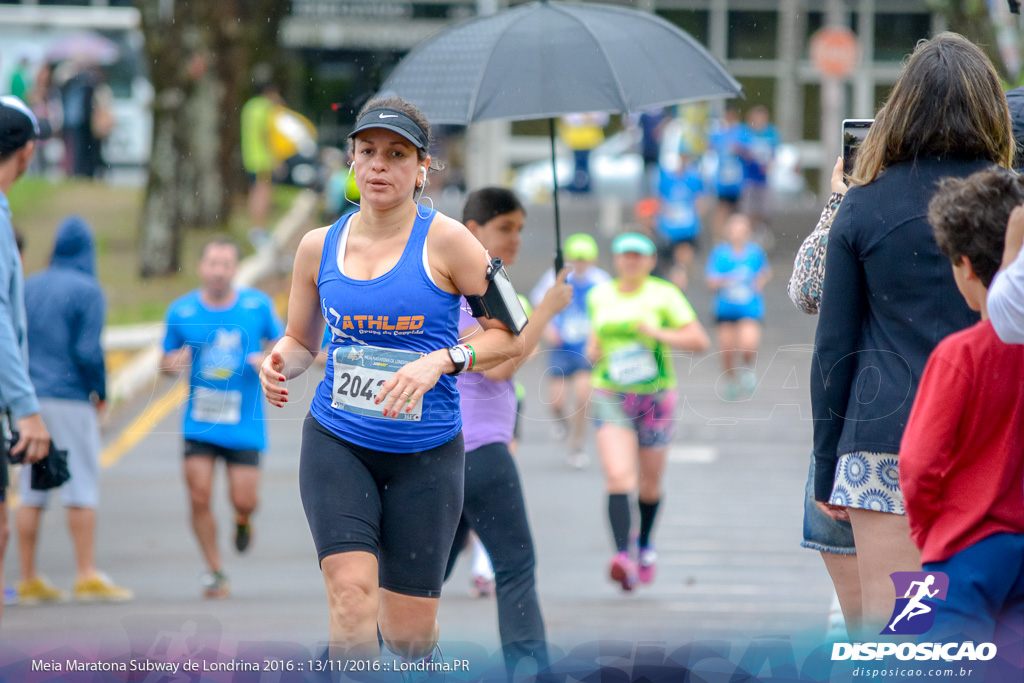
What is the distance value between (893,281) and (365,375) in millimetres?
1482

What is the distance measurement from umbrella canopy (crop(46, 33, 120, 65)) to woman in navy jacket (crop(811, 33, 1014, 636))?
989 inches

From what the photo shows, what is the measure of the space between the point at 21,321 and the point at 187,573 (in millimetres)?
3486

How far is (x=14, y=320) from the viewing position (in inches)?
179

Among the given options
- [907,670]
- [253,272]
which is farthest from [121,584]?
[253,272]

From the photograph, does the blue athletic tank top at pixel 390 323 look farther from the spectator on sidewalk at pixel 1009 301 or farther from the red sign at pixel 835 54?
the red sign at pixel 835 54

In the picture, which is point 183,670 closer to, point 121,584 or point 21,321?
point 21,321

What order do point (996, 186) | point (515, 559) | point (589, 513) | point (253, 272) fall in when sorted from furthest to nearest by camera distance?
point (253, 272) → point (589, 513) → point (515, 559) → point (996, 186)

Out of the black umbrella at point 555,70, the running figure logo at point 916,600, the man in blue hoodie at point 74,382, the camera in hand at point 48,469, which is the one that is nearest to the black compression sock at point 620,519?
the black umbrella at point 555,70

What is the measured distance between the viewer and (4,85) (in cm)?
2617

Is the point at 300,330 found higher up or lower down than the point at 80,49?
lower down

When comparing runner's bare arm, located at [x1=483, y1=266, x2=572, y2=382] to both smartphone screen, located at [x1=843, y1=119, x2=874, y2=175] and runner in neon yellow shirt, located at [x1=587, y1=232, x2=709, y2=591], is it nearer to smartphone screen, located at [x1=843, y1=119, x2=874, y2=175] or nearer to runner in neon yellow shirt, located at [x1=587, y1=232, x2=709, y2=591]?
smartphone screen, located at [x1=843, y1=119, x2=874, y2=175]

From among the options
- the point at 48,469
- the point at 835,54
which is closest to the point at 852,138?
the point at 48,469

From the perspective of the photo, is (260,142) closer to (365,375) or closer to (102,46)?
(102,46)

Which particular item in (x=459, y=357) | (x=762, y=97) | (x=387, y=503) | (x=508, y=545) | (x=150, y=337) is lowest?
(x=150, y=337)
